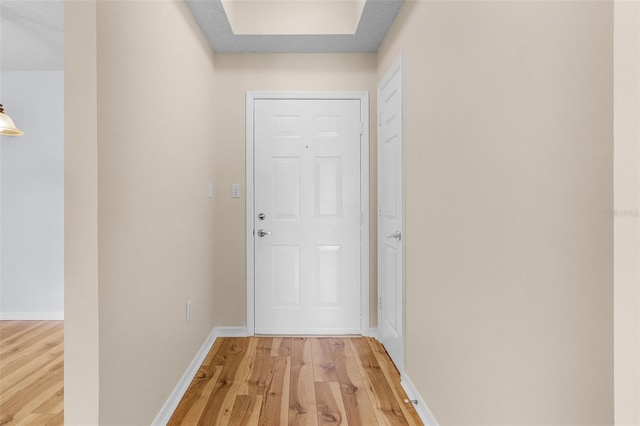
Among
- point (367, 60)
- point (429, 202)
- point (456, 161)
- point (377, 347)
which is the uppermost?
point (367, 60)

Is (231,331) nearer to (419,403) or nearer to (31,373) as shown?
(31,373)

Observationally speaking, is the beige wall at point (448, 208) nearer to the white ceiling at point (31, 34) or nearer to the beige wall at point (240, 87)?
the beige wall at point (240, 87)

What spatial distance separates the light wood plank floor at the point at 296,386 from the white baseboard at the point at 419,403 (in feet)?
0.10

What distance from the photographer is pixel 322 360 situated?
253cm

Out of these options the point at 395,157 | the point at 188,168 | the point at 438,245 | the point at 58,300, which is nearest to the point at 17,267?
the point at 58,300

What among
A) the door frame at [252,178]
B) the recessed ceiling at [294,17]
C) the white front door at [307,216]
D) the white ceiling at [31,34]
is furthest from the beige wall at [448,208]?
the white ceiling at [31,34]

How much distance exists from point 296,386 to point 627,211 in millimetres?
2065

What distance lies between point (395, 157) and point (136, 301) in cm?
173

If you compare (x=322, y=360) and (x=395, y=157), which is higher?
(x=395, y=157)

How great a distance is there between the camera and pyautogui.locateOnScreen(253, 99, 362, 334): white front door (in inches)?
117

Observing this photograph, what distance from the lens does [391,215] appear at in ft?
8.22

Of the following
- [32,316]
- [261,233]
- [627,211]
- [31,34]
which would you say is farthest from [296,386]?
[31,34]

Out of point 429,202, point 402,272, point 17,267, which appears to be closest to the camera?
point 429,202

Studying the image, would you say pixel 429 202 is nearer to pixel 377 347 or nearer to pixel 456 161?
pixel 456 161
